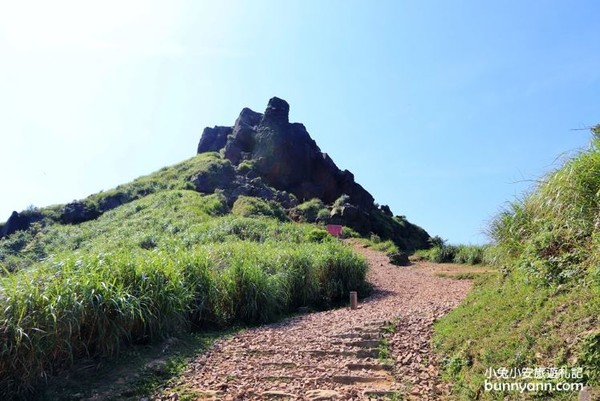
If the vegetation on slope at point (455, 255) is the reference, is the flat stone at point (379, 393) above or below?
below

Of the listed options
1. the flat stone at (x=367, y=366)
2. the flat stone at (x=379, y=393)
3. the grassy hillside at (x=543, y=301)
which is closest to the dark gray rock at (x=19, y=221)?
the flat stone at (x=367, y=366)

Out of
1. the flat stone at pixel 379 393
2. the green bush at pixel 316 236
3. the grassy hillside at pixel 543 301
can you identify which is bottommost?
the flat stone at pixel 379 393

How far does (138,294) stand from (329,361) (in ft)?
9.03

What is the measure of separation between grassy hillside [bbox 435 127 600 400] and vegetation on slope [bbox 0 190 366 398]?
366 centimetres

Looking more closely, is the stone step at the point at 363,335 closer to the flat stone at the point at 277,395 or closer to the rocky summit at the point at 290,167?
the flat stone at the point at 277,395

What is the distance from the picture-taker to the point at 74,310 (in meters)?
5.21

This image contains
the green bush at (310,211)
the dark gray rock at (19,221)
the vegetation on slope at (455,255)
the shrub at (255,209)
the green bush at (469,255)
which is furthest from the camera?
the dark gray rock at (19,221)

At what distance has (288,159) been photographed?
37531 mm

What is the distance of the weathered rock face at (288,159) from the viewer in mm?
36844

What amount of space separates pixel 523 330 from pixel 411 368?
55.6 inches

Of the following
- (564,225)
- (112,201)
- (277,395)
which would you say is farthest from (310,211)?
(277,395)

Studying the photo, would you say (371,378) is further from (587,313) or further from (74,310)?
(74,310)

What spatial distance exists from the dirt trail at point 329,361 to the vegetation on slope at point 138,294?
2.74 feet

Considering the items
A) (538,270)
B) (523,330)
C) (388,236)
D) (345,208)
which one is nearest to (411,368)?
(523,330)
